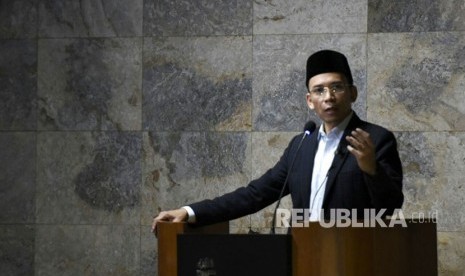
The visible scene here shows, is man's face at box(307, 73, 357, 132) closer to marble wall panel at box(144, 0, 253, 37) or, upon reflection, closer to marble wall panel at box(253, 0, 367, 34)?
marble wall panel at box(253, 0, 367, 34)

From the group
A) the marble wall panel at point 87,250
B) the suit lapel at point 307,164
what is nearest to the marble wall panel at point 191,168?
the marble wall panel at point 87,250

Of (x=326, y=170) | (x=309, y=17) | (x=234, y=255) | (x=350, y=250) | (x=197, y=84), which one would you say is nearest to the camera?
(x=350, y=250)

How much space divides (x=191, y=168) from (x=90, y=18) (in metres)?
1.16

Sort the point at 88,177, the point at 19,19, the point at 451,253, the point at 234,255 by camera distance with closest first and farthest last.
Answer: the point at 234,255
the point at 451,253
the point at 88,177
the point at 19,19

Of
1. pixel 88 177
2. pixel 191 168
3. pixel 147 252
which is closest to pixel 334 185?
pixel 191 168

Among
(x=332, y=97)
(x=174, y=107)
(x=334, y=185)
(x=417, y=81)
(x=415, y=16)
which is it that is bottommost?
(x=334, y=185)

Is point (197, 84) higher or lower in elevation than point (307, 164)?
Answer: higher

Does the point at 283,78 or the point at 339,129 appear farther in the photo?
the point at 283,78

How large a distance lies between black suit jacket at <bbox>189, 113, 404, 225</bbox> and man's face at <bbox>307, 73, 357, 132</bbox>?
2.7 inches

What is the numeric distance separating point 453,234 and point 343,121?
1.85 meters

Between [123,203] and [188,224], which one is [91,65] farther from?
[188,224]

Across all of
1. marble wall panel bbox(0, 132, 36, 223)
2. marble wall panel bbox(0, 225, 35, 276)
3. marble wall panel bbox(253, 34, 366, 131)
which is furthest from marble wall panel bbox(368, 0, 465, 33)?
marble wall panel bbox(0, 225, 35, 276)

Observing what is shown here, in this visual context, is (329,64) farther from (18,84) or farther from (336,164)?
(18,84)

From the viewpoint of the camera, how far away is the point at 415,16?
19.2 ft
